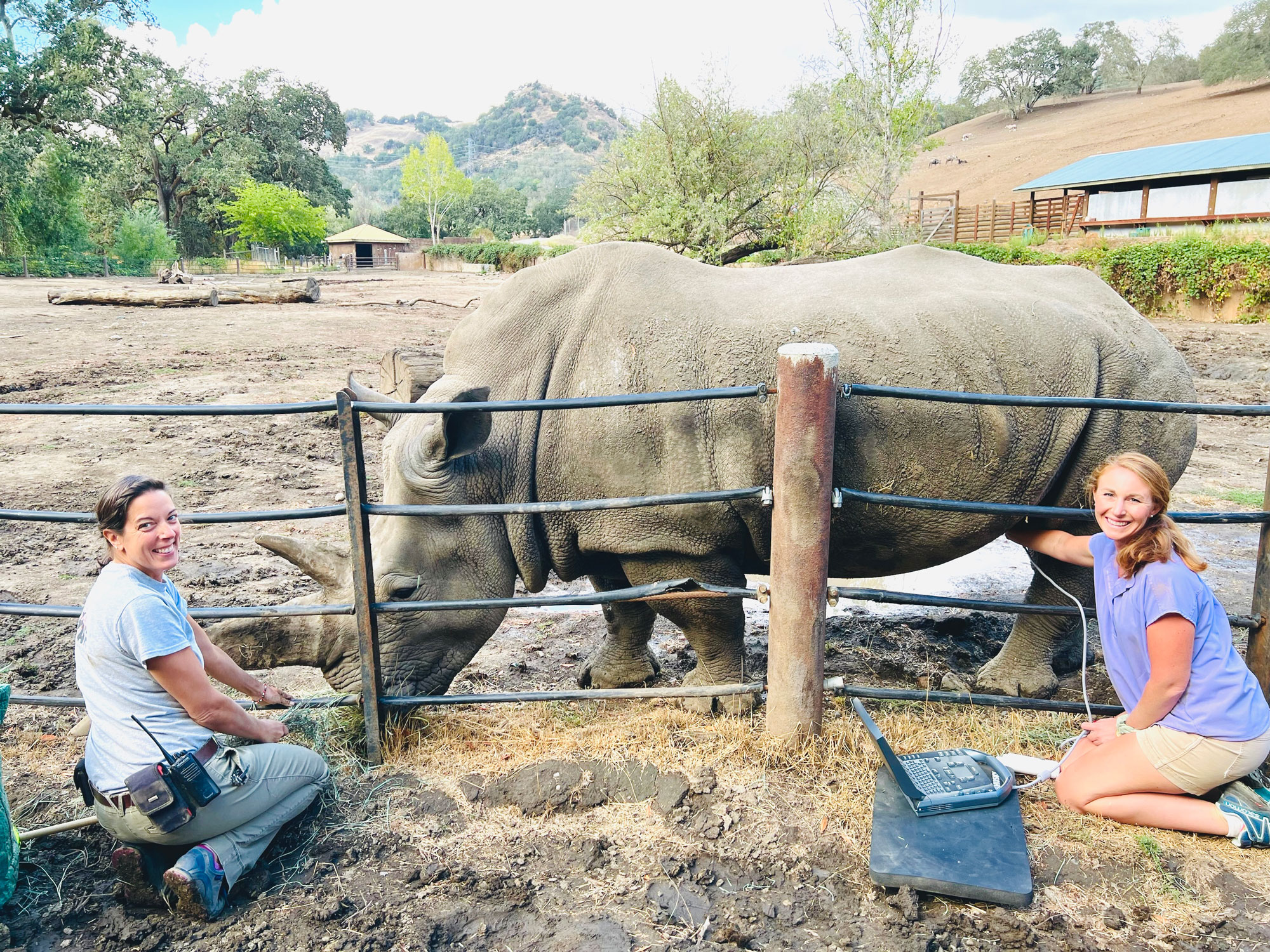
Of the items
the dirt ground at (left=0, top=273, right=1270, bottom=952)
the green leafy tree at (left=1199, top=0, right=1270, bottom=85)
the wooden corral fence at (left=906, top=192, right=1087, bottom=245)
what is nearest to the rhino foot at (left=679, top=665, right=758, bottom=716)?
the dirt ground at (left=0, top=273, right=1270, bottom=952)

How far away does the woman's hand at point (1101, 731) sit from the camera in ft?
10.9

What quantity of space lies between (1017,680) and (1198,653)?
1.80 meters

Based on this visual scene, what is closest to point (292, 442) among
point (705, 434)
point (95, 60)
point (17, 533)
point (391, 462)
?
point (17, 533)

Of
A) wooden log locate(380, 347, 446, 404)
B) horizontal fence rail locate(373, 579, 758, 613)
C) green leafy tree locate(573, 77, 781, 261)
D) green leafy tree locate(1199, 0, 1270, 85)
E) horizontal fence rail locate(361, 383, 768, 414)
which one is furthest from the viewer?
green leafy tree locate(1199, 0, 1270, 85)

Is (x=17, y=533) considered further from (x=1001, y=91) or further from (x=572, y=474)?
(x=1001, y=91)

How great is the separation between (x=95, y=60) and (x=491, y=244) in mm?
27066

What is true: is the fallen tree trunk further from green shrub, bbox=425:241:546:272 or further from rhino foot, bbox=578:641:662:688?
green shrub, bbox=425:241:546:272

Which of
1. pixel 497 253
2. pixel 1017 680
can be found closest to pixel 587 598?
pixel 1017 680

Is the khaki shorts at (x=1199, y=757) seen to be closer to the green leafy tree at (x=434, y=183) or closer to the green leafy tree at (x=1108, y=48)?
the green leafy tree at (x=434, y=183)

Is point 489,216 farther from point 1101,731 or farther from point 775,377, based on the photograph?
point 1101,731

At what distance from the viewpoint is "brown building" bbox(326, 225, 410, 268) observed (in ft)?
211

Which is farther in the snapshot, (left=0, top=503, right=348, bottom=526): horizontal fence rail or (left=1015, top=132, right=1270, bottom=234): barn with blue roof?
(left=1015, top=132, right=1270, bottom=234): barn with blue roof

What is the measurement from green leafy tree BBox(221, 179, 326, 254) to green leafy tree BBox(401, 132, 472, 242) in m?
29.7

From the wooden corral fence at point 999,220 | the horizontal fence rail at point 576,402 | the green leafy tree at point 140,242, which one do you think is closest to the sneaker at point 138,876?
the horizontal fence rail at point 576,402
